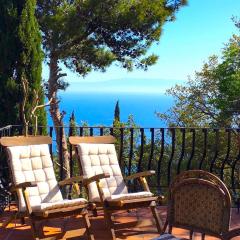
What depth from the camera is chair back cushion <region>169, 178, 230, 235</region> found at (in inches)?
121

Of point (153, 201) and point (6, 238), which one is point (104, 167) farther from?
point (6, 238)

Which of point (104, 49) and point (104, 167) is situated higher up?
point (104, 49)

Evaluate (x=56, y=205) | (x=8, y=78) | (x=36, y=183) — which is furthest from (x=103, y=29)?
(x=56, y=205)

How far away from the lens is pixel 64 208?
4070mm

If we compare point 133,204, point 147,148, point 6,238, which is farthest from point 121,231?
point 147,148

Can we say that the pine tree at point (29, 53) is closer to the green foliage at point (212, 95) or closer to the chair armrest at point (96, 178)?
the chair armrest at point (96, 178)

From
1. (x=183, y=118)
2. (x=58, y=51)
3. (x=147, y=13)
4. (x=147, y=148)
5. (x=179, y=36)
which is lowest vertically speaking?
(x=147, y=148)

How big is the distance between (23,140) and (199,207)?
6.95 feet

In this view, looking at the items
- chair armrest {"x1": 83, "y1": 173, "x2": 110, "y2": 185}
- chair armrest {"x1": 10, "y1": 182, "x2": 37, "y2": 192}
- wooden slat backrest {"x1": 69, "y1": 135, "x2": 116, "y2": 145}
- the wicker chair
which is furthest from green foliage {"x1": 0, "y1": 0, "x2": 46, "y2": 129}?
the wicker chair

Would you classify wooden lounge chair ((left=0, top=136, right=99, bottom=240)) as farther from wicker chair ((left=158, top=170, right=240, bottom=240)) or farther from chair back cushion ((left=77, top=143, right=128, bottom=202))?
wicker chair ((left=158, top=170, right=240, bottom=240))

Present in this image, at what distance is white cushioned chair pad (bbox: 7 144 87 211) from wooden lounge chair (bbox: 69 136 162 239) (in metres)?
0.34

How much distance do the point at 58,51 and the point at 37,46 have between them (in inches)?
241

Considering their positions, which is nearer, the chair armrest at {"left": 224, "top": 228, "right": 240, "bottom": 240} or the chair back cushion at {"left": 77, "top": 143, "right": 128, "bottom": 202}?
the chair armrest at {"left": 224, "top": 228, "right": 240, "bottom": 240}

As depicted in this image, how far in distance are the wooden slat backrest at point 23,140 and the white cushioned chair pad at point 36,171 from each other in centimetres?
3
